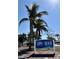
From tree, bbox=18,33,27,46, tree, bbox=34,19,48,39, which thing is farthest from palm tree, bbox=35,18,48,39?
tree, bbox=18,33,27,46

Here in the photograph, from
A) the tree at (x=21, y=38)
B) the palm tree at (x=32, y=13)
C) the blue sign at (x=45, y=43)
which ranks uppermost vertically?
the palm tree at (x=32, y=13)

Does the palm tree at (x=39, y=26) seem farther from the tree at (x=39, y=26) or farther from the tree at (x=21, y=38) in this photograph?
the tree at (x=21, y=38)

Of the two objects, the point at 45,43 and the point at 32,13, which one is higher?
the point at 32,13

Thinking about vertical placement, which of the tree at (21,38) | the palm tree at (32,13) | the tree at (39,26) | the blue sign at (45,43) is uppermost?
the palm tree at (32,13)

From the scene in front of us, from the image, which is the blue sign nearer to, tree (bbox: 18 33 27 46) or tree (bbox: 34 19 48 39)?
tree (bbox: 34 19 48 39)

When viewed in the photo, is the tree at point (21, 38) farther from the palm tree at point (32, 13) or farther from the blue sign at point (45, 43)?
the blue sign at point (45, 43)

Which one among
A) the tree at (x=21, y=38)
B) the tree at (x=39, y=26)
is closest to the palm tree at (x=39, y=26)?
the tree at (x=39, y=26)

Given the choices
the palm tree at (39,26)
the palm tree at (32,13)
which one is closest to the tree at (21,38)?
the palm tree at (32,13)

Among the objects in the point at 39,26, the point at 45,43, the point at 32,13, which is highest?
the point at 32,13

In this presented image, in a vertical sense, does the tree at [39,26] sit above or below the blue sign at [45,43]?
above

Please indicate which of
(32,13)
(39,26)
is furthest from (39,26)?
(32,13)

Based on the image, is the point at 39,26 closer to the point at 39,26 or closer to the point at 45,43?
the point at 39,26

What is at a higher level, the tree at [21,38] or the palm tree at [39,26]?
the palm tree at [39,26]
